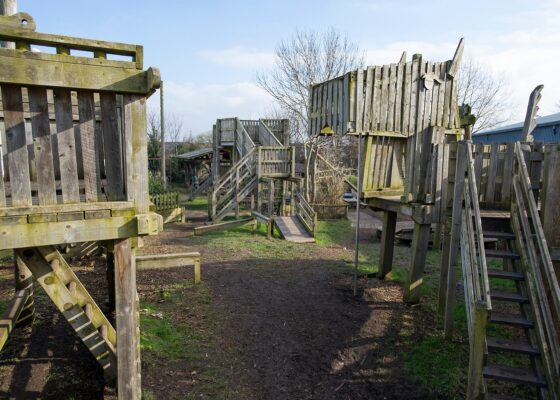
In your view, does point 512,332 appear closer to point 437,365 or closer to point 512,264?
point 512,264

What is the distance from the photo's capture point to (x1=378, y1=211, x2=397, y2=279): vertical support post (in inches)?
369

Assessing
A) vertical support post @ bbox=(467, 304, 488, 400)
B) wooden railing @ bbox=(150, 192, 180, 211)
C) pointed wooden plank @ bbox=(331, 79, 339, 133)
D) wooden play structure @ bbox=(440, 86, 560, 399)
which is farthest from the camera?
wooden railing @ bbox=(150, 192, 180, 211)

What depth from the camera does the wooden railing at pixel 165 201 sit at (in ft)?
59.9

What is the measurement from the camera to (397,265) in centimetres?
1124

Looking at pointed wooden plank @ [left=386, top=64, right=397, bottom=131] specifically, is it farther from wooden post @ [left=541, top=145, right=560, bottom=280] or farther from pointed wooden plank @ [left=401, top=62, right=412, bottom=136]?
wooden post @ [left=541, top=145, right=560, bottom=280]

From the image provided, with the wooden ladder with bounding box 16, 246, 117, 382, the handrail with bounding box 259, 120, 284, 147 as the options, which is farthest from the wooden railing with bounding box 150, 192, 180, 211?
the wooden ladder with bounding box 16, 246, 117, 382

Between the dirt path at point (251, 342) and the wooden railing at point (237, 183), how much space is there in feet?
25.4

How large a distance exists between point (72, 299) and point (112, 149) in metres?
1.70

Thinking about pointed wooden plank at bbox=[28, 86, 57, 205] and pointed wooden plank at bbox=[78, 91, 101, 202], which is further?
pointed wooden plank at bbox=[78, 91, 101, 202]

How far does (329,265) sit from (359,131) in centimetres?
484

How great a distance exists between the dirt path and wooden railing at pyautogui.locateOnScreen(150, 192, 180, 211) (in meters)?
8.07

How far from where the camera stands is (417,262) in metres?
7.75

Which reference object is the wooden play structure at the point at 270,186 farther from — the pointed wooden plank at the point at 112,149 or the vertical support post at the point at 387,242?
the pointed wooden plank at the point at 112,149

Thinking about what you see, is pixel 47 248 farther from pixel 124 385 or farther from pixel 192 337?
pixel 192 337
